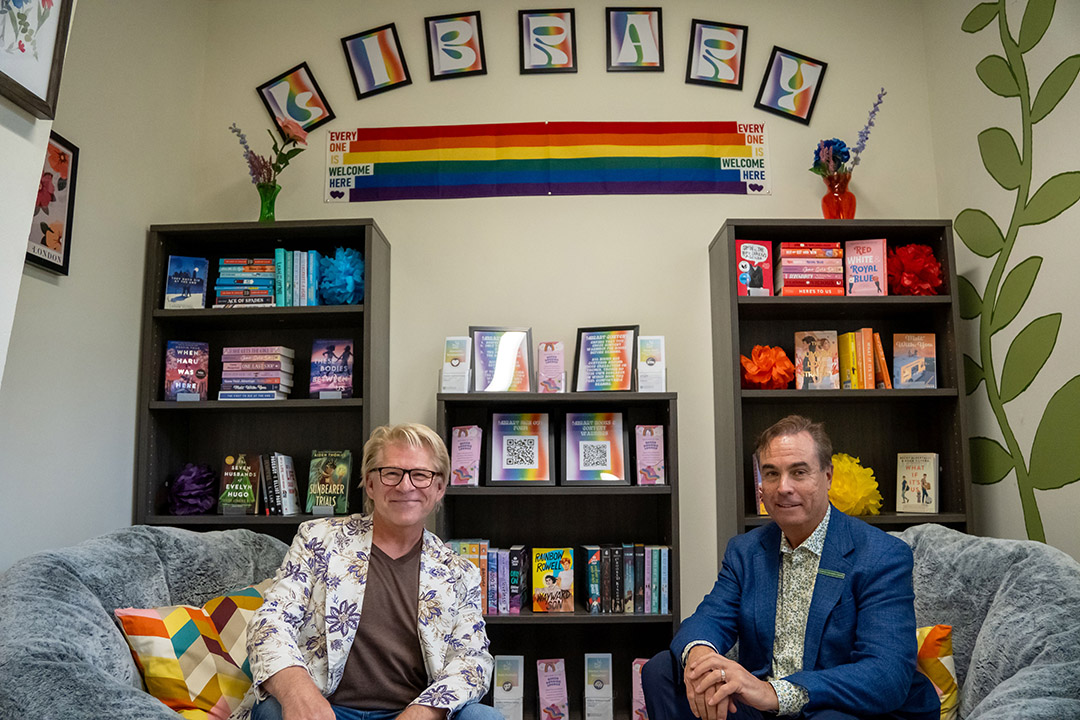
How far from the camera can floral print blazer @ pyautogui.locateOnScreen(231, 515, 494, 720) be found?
181 centimetres

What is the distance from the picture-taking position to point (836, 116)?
11.4 ft

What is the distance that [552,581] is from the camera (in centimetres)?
296

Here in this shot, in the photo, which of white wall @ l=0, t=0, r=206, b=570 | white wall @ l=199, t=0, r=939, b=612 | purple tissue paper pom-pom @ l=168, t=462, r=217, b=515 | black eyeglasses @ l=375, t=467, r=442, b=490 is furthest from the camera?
white wall @ l=199, t=0, r=939, b=612

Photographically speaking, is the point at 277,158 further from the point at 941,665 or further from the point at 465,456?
the point at 941,665

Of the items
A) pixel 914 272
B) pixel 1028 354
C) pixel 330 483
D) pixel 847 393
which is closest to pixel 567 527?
pixel 330 483

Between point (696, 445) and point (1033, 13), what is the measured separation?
200cm

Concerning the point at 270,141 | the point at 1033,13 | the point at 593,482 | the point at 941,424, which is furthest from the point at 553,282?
the point at 1033,13

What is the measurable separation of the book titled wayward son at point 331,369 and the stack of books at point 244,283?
0.90 feet

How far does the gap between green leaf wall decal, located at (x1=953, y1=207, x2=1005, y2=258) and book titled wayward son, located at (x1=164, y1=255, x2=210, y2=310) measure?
3075 mm

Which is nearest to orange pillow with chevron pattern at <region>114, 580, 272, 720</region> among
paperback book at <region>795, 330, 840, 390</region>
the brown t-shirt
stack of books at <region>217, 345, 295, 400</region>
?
the brown t-shirt

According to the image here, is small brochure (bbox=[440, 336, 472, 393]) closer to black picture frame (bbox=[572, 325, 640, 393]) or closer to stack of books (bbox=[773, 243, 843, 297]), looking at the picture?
black picture frame (bbox=[572, 325, 640, 393])

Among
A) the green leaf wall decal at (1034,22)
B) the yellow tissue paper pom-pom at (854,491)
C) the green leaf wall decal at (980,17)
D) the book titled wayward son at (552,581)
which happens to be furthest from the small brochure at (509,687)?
the green leaf wall decal at (980,17)

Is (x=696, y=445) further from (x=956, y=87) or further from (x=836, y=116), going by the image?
(x=956, y=87)

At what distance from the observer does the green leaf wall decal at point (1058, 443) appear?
2.49 meters
